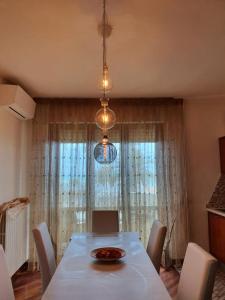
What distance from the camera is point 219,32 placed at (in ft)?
7.81

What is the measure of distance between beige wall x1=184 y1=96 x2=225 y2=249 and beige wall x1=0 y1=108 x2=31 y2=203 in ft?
8.62

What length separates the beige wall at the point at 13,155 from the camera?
3417 millimetres

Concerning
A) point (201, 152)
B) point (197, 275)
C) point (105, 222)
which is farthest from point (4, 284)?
point (201, 152)

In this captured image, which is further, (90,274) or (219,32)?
(219,32)

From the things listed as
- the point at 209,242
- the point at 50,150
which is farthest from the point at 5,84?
the point at 209,242

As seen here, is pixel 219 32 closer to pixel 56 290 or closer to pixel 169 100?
pixel 169 100

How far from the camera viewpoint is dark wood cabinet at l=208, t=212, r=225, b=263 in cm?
362

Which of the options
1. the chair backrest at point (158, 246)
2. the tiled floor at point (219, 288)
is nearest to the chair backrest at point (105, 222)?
the chair backrest at point (158, 246)

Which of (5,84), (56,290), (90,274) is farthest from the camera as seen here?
(5,84)

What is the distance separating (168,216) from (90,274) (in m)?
2.58

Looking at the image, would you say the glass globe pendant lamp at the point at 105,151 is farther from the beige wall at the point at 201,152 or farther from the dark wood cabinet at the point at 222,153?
the dark wood cabinet at the point at 222,153

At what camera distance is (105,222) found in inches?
127

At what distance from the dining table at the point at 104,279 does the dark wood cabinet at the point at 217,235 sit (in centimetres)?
179

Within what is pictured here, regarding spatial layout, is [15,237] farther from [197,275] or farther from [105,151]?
[197,275]
